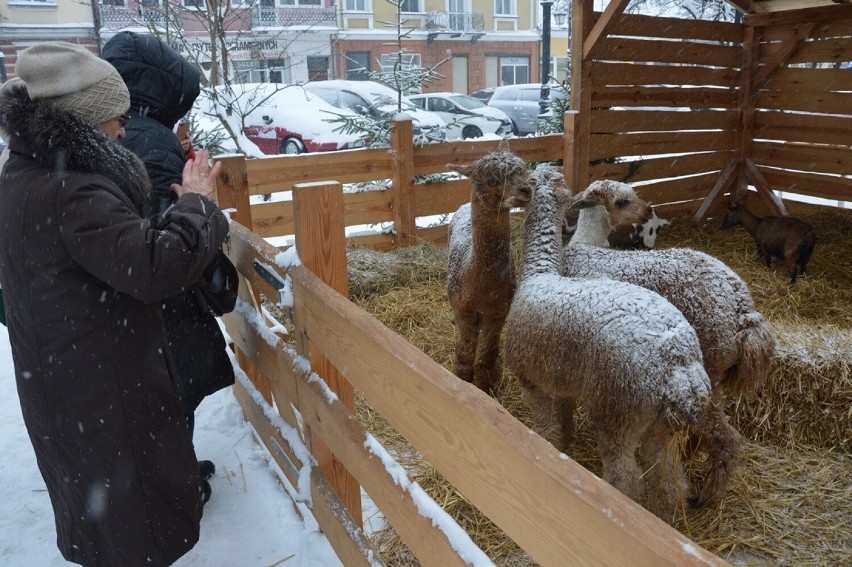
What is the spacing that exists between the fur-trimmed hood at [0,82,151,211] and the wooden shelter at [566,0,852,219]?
6333 mm

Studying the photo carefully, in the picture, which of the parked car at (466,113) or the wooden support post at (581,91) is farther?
the parked car at (466,113)

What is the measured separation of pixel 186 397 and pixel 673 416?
215 centimetres

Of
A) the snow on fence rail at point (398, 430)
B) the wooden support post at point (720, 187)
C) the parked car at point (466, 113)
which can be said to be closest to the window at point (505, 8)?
the parked car at point (466, 113)

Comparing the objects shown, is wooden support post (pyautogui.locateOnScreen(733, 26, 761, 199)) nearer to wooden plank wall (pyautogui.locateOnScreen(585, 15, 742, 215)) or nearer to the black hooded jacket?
wooden plank wall (pyautogui.locateOnScreen(585, 15, 742, 215))

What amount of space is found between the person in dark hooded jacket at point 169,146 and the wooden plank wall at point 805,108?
8.36 meters

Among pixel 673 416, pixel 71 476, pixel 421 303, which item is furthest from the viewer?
pixel 421 303

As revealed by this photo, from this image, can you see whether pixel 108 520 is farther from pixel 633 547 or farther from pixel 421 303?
pixel 421 303

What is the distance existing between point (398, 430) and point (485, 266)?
7.16 feet

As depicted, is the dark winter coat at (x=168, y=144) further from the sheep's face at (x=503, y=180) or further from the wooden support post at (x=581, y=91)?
the wooden support post at (x=581, y=91)

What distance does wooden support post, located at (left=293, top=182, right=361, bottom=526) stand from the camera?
2537 millimetres

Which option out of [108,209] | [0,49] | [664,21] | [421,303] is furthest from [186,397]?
[0,49]

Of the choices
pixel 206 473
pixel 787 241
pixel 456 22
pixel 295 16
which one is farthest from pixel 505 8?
pixel 206 473

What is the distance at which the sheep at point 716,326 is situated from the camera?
3.18m

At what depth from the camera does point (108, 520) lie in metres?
2.17
